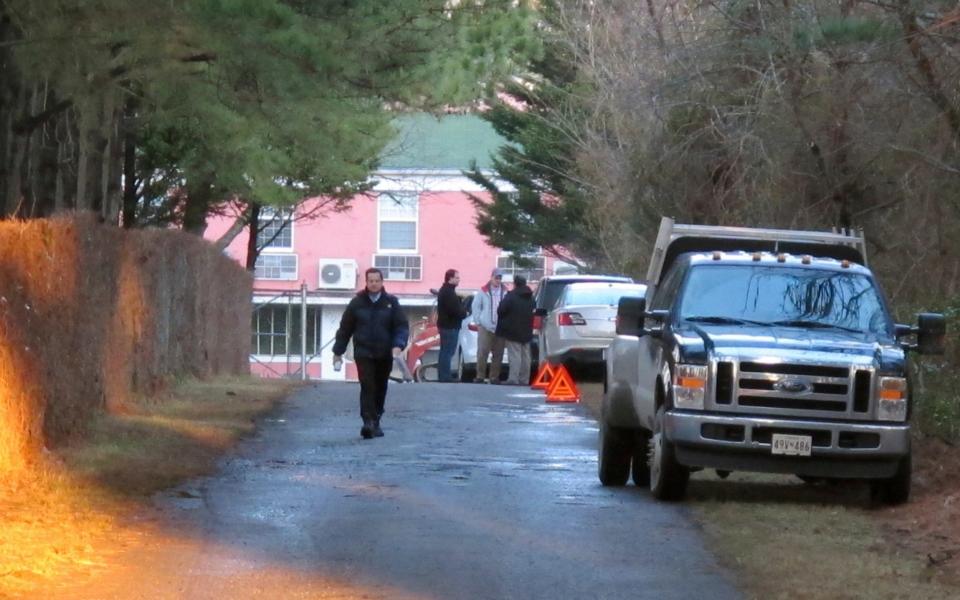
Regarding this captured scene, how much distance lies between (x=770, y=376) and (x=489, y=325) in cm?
1596

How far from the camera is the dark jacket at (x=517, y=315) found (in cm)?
2659

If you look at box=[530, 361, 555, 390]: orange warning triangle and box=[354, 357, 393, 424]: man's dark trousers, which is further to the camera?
box=[530, 361, 555, 390]: orange warning triangle

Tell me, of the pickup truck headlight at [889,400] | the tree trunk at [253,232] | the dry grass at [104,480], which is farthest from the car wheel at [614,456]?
the tree trunk at [253,232]

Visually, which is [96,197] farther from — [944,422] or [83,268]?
[944,422]

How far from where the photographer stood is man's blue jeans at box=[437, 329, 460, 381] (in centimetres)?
2845

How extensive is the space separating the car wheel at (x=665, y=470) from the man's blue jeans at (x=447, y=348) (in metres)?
15.8

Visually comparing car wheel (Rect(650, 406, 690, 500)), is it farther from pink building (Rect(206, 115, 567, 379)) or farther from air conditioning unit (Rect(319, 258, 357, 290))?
air conditioning unit (Rect(319, 258, 357, 290))

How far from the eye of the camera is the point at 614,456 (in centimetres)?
1355

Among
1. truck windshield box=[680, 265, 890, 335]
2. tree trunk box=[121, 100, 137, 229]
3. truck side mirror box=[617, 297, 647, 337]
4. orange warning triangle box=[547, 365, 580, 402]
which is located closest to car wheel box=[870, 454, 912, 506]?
truck windshield box=[680, 265, 890, 335]

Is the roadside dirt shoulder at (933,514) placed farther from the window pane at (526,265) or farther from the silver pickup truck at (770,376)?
the window pane at (526,265)

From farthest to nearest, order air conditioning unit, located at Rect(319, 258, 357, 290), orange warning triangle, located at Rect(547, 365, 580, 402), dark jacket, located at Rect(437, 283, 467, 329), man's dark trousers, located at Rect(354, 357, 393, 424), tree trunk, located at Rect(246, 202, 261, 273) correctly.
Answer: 1. air conditioning unit, located at Rect(319, 258, 357, 290)
2. tree trunk, located at Rect(246, 202, 261, 273)
3. dark jacket, located at Rect(437, 283, 467, 329)
4. orange warning triangle, located at Rect(547, 365, 580, 402)
5. man's dark trousers, located at Rect(354, 357, 393, 424)

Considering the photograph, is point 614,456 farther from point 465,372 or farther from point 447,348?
point 465,372

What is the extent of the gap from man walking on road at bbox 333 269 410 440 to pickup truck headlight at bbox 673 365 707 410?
5.59 metres

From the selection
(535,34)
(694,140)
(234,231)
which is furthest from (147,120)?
(234,231)
